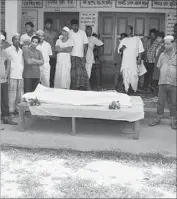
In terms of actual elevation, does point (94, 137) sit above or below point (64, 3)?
A: below

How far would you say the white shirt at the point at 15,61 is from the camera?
7578mm

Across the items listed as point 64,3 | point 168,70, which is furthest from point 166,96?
point 64,3

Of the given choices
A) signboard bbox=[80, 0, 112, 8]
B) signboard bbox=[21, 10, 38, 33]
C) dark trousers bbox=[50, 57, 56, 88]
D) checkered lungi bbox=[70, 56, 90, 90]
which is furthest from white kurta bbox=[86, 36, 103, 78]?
signboard bbox=[21, 10, 38, 33]

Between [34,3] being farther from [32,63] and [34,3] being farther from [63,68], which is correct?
[32,63]

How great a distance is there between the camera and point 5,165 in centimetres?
536

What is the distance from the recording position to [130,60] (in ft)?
31.7

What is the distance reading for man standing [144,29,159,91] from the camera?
993 cm

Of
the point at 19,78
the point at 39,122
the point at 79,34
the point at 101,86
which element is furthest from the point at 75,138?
the point at 101,86

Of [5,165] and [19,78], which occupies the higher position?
[19,78]

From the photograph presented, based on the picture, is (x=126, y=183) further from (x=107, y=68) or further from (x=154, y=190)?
(x=107, y=68)

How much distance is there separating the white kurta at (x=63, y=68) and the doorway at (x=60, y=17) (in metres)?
2.69

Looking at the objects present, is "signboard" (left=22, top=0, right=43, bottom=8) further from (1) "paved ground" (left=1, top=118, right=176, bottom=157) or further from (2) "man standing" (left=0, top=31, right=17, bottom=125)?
(1) "paved ground" (left=1, top=118, right=176, bottom=157)

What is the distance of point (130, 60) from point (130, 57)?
7 cm

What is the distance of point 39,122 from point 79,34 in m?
2.55
